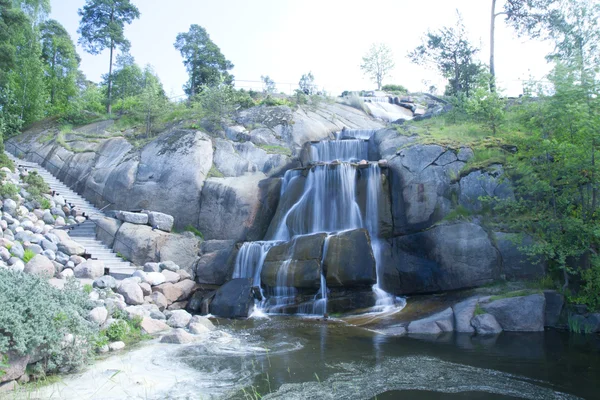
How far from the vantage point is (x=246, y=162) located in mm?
20703

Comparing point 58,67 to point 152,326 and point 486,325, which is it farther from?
point 486,325

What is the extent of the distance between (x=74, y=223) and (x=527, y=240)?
1707 centimetres

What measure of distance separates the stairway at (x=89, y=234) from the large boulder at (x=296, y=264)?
4.88 metres

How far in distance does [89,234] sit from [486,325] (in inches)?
592

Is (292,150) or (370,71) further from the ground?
(370,71)

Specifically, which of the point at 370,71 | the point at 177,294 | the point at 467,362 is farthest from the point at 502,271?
the point at 370,71

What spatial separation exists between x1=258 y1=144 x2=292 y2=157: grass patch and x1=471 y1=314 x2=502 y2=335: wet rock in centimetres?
1264

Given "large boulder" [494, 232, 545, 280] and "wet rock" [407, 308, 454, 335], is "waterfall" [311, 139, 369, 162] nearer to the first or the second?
"large boulder" [494, 232, 545, 280]

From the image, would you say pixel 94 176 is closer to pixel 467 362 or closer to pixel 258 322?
pixel 258 322

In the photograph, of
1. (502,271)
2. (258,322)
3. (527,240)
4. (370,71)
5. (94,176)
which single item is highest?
(370,71)

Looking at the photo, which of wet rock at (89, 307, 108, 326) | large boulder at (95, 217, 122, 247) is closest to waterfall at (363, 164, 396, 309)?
wet rock at (89, 307, 108, 326)

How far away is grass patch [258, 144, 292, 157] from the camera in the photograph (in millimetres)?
21125

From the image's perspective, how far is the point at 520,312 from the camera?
35.5 ft

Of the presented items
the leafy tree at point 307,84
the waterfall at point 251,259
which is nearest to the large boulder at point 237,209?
the waterfall at point 251,259
